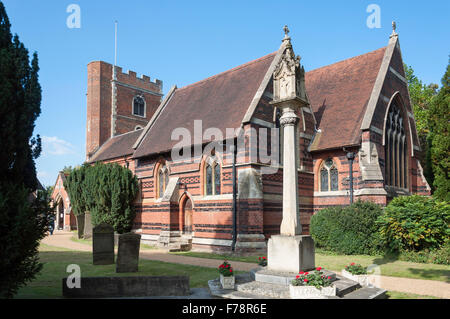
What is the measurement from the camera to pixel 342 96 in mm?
22875

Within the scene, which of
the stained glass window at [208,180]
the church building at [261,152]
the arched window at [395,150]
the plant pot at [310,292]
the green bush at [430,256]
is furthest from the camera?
the arched window at [395,150]

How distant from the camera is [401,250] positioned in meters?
15.5

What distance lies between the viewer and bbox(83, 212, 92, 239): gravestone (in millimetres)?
26656

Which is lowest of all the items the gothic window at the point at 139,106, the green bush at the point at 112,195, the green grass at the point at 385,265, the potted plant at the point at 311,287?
the green grass at the point at 385,265

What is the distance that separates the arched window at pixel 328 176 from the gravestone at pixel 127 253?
1213cm

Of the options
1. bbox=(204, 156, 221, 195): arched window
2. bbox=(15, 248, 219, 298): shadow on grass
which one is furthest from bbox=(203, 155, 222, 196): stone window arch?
bbox=(15, 248, 219, 298): shadow on grass

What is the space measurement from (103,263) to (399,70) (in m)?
21.0

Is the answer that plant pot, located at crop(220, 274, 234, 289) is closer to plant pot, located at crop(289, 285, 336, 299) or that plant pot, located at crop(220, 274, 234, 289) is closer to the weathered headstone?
plant pot, located at crop(289, 285, 336, 299)

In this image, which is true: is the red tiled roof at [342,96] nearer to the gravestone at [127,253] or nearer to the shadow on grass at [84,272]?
the shadow on grass at [84,272]

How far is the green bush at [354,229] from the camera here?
54.5ft

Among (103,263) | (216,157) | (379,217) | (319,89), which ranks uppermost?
(319,89)

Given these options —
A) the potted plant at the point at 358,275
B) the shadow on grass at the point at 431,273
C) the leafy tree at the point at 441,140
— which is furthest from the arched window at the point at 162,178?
the leafy tree at the point at 441,140
